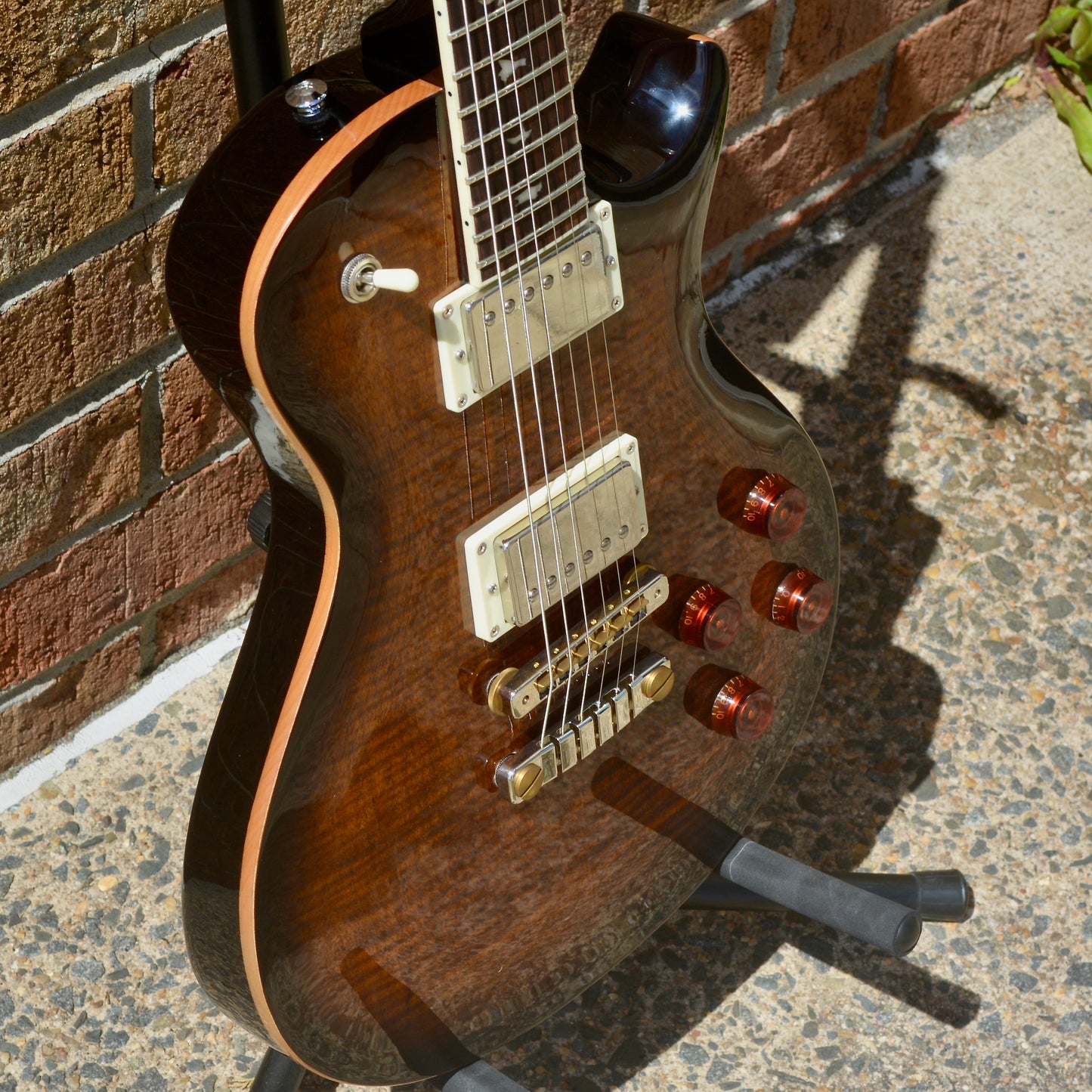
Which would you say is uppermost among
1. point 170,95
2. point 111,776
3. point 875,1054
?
point 170,95

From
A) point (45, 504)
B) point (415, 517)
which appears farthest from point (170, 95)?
point (415, 517)

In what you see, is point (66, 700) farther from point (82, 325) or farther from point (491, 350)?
point (491, 350)

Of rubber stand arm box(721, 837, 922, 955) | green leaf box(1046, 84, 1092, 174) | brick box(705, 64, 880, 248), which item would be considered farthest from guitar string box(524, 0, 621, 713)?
green leaf box(1046, 84, 1092, 174)

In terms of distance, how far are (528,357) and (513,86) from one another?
0.16 m

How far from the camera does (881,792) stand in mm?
1459

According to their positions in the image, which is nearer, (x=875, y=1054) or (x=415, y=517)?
(x=415, y=517)

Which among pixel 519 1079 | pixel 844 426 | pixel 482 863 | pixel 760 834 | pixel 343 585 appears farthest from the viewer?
pixel 844 426

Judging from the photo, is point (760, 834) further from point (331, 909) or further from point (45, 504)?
point (45, 504)

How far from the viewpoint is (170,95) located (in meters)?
1.17

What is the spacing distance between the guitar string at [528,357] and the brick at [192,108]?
1.45 feet

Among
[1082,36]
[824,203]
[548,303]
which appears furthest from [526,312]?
[1082,36]

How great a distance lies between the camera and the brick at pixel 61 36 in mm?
1050

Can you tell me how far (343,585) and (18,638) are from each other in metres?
0.58

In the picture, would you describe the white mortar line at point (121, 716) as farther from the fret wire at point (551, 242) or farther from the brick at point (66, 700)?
the fret wire at point (551, 242)
